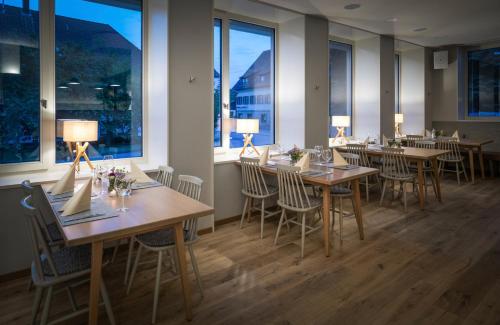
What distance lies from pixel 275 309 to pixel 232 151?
8.88ft

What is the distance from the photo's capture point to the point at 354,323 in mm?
2250

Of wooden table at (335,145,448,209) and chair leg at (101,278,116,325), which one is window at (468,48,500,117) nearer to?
Answer: wooden table at (335,145,448,209)

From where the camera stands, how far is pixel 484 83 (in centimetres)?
771

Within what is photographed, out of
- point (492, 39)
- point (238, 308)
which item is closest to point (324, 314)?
point (238, 308)

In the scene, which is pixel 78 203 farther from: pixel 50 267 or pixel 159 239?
pixel 159 239

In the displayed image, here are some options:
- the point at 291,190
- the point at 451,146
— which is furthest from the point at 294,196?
the point at 451,146

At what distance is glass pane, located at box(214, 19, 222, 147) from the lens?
4.60m

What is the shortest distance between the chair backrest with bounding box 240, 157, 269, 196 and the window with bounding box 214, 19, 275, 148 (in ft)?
2.74

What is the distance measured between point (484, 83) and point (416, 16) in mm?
3625

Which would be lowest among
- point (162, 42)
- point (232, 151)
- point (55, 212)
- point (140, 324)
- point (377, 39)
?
point (140, 324)

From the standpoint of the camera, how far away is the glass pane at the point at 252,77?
15.9 ft

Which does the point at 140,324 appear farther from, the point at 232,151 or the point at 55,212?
the point at 232,151

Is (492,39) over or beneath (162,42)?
over

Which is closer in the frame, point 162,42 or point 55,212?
point 55,212
